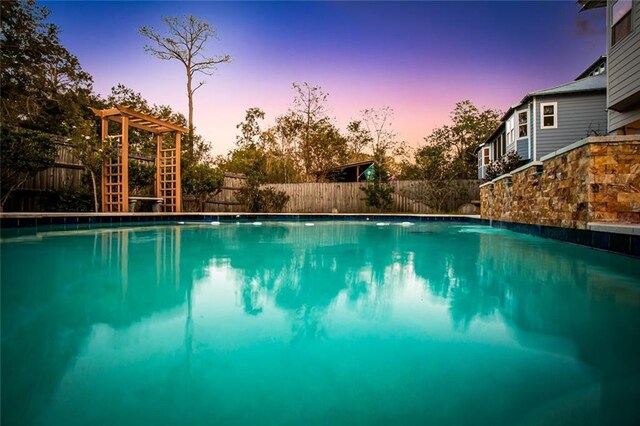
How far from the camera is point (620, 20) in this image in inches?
306

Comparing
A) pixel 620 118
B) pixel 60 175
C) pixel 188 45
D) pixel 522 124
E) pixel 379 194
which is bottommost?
pixel 379 194

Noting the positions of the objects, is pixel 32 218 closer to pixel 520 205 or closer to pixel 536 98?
pixel 520 205

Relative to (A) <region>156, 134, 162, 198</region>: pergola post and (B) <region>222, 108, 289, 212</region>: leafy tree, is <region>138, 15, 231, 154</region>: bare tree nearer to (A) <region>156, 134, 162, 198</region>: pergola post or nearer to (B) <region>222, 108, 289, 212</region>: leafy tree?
(A) <region>156, 134, 162, 198</region>: pergola post

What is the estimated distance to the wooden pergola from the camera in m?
8.98

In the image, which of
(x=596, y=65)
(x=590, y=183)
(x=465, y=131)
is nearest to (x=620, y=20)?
(x=590, y=183)

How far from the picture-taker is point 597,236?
3.81 metres

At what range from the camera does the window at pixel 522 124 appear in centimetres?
1330

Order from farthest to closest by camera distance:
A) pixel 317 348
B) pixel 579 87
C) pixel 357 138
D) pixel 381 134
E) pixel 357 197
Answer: pixel 357 138 < pixel 381 134 < pixel 357 197 < pixel 579 87 < pixel 317 348

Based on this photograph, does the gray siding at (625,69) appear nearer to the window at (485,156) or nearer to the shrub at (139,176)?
the window at (485,156)

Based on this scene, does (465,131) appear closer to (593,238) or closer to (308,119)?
(308,119)

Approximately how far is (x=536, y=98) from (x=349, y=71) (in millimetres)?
6912

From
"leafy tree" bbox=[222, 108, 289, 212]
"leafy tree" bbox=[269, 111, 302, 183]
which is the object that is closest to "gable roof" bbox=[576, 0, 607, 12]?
"leafy tree" bbox=[269, 111, 302, 183]

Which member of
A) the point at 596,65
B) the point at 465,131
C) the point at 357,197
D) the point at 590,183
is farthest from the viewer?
the point at 465,131

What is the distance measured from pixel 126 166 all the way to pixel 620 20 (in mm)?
12324
